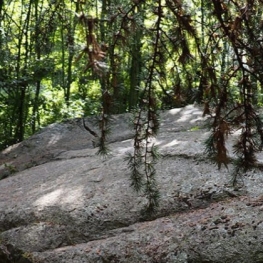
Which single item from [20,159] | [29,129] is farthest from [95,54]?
[29,129]

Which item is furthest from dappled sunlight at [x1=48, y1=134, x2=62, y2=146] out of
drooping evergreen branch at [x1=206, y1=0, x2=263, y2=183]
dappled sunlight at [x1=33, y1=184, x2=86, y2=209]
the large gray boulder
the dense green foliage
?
drooping evergreen branch at [x1=206, y1=0, x2=263, y2=183]

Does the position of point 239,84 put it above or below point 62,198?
above

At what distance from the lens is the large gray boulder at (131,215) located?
3.45 m

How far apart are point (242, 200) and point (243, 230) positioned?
0.50 meters

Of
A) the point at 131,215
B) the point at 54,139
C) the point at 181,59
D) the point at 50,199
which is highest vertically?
the point at 181,59

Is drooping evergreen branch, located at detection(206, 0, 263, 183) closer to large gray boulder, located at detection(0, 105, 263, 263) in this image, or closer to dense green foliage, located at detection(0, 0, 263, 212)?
dense green foliage, located at detection(0, 0, 263, 212)

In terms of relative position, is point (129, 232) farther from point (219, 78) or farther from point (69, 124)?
point (69, 124)

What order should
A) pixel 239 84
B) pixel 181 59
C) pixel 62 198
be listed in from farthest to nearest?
1. pixel 62 198
2. pixel 181 59
3. pixel 239 84

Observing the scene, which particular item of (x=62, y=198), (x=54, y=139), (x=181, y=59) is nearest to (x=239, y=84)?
(x=181, y=59)

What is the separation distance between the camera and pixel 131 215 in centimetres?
418

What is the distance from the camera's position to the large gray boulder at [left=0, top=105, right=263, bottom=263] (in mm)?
3453

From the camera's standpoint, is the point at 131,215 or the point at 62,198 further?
the point at 62,198

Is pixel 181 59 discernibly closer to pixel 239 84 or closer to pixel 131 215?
pixel 239 84

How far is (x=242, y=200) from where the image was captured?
388cm
